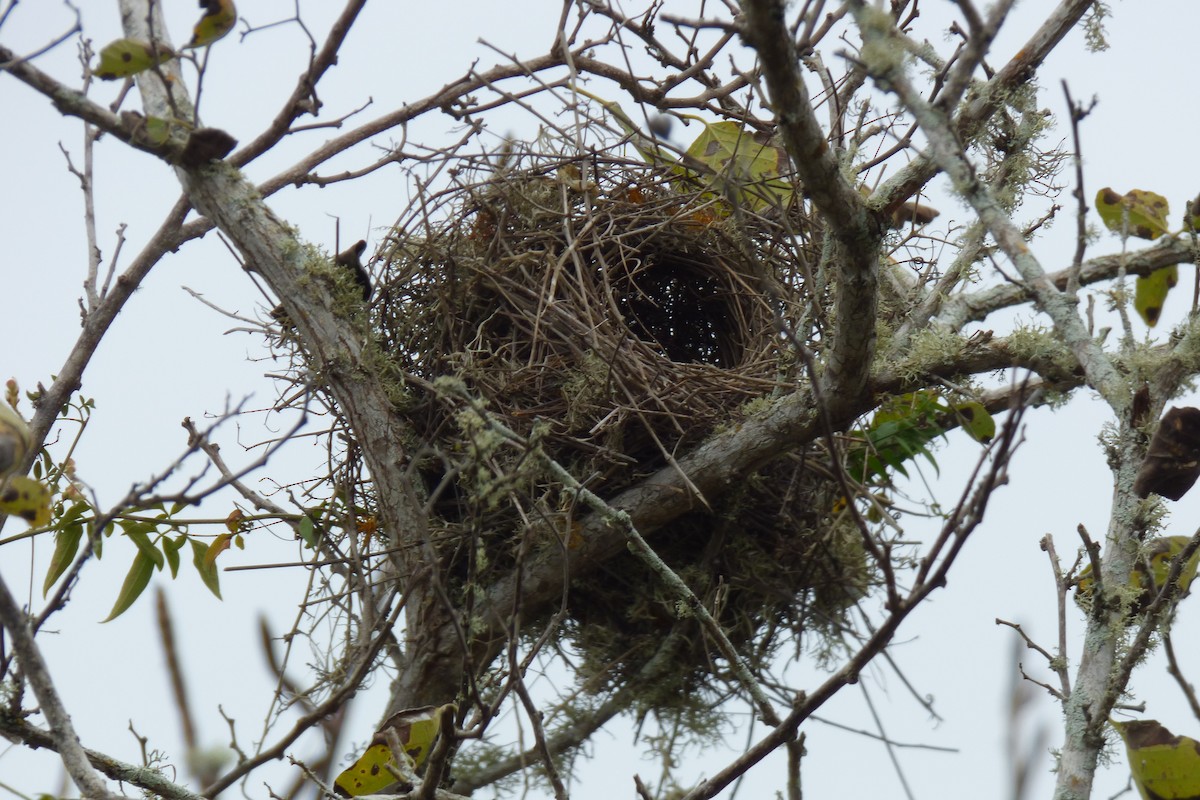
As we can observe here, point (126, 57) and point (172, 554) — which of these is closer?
point (126, 57)

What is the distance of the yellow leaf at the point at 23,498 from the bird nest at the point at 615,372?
838 millimetres

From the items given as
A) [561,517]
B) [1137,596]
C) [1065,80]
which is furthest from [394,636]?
[1065,80]

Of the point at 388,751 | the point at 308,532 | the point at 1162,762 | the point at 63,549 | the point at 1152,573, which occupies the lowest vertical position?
the point at 1162,762

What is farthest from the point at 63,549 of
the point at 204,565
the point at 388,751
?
the point at 388,751

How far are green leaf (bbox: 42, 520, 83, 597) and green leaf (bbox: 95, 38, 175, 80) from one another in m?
0.89

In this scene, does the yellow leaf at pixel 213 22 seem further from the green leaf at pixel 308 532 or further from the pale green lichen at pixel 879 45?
the green leaf at pixel 308 532

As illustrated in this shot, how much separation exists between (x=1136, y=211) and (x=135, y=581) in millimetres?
1956

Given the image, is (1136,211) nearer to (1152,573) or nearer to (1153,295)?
(1153,295)

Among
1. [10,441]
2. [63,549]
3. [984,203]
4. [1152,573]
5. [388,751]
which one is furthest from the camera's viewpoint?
[63,549]

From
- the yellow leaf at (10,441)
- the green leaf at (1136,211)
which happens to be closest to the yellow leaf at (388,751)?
the yellow leaf at (10,441)

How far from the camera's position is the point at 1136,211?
2.03 metres

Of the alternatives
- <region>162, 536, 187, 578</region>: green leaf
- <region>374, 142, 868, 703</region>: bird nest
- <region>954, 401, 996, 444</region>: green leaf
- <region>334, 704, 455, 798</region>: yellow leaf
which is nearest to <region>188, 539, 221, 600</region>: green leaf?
<region>162, 536, 187, 578</region>: green leaf

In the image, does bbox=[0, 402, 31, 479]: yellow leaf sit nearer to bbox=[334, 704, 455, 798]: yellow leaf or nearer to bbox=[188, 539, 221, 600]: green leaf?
bbox=[334, 704, 455, 798]: yellow leaf

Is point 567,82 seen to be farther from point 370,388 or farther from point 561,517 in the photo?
point 561,517
